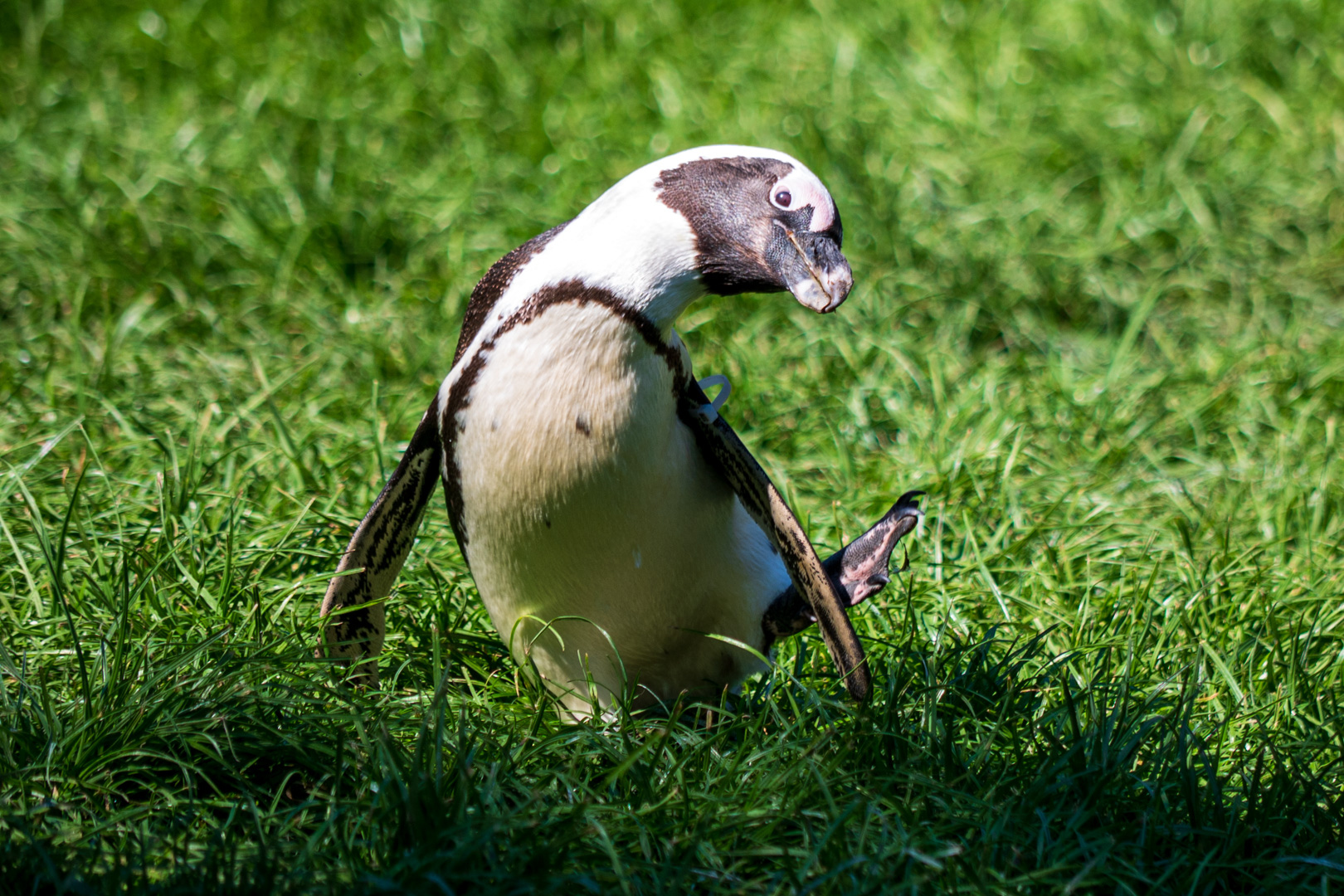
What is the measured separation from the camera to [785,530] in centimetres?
231

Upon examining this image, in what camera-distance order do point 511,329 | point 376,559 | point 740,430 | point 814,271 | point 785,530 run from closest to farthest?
point 814,271 → point 511,329 → point 785,530 → point 376,559 → point 740,430

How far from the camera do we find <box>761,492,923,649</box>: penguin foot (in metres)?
2.36

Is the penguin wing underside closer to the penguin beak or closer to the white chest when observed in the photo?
the white chest

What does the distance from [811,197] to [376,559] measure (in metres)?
1.07

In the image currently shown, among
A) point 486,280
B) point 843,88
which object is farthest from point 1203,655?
point 843,88

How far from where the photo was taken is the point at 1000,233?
4828mm

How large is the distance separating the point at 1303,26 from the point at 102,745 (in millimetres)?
5741

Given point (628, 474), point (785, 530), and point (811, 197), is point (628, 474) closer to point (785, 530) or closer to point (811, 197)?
point (785, 530)

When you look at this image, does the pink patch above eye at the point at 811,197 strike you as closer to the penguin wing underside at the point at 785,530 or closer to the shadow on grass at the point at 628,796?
the penguin wing underside at the point at 785,530

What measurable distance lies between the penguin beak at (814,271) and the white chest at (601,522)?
26 cm

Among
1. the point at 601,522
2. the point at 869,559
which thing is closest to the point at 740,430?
the point at 869,559

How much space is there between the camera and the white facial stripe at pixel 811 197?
2047mm

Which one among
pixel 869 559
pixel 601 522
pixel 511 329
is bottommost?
pixel 869 559

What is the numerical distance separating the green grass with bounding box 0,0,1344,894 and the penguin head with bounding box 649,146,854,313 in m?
0.74
